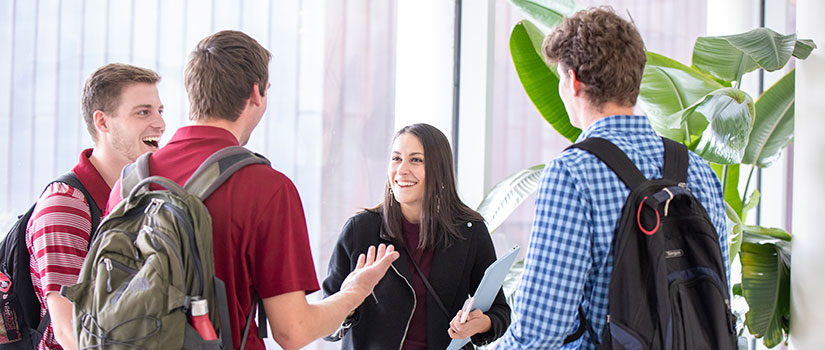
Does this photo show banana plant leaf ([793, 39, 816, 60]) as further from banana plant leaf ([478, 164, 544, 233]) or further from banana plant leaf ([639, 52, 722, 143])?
banana plant leaf ([478, 164, 544, 233])

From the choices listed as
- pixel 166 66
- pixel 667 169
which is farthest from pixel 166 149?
pixel 166 66

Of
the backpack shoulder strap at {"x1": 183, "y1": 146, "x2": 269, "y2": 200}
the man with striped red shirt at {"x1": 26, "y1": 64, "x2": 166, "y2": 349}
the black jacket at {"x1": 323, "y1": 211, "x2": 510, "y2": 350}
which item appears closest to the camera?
the backpack shoulder strap at {"x1": 183, "y1": 146, "x2": 269, "y2": 200}

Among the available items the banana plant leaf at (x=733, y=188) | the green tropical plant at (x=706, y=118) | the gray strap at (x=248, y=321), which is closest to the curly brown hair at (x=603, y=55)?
the gray strap at (x=248, y=321)

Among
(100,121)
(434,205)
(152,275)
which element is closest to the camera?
(152,275)

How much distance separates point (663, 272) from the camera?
1277 millimetres

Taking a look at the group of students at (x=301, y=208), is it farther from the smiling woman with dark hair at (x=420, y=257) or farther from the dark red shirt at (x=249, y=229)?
the smiling woman with dark hair at (x=420, y=257)

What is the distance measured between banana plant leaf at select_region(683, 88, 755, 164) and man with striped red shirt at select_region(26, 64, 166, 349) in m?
1.83

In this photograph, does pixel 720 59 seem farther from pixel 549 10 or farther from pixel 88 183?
pixel 88 183

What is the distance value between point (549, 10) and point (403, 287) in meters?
1.36

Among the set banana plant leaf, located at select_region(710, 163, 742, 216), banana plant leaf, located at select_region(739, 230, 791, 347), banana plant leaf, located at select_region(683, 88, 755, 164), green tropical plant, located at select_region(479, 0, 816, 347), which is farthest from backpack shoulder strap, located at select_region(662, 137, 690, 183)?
banana plant leaf, located at select_region(710, 163, 742, 216)

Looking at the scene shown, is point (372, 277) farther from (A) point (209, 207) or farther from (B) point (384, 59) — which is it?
(B) point (384, 59)

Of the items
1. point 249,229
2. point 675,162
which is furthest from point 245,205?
point 675,162

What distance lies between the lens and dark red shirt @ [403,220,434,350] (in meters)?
2.20

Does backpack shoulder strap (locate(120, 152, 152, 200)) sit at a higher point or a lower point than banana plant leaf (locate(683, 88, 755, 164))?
lower
